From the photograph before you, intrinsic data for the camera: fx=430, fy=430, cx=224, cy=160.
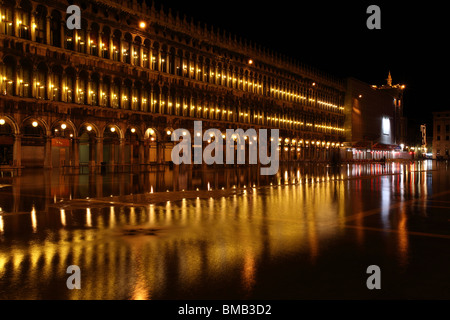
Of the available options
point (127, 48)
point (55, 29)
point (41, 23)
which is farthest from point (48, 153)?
point (127, 48)

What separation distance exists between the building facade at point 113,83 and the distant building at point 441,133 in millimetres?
103858

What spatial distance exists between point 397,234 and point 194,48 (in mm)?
51969

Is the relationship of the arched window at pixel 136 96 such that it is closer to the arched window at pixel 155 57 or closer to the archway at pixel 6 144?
the arched window at pixel 155 57

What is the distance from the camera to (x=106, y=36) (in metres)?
46.8

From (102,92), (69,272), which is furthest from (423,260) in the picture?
(102,92)

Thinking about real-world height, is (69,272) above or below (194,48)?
below

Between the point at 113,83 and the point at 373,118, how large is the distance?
7865cm

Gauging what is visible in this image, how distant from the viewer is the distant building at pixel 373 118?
98625 mm

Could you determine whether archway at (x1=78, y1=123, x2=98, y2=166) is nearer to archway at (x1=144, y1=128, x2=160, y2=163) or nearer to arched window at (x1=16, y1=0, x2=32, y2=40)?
archway at (x1=144, y1=128, x2=160, y2=163)

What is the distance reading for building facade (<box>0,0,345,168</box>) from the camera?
130 feet

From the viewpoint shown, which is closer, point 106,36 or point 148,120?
point 106,36

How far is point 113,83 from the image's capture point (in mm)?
47750
